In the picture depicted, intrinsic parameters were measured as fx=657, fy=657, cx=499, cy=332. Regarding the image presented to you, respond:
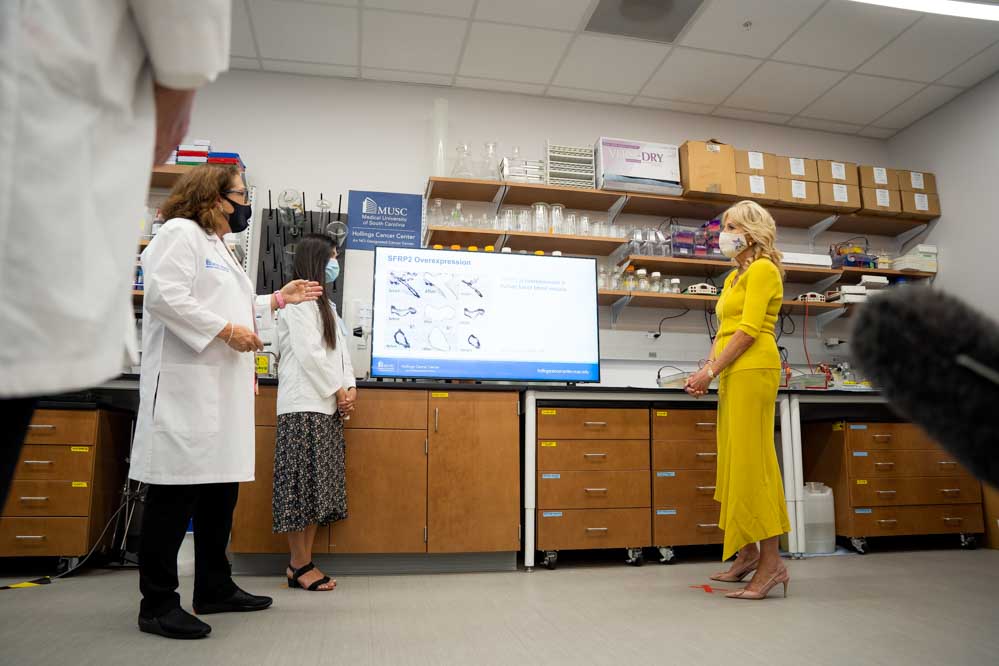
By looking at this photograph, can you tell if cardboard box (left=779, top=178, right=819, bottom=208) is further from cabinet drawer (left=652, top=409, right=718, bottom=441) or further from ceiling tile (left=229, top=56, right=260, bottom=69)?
ceiling tile (left=229, top=56, right=260, bottom=69)

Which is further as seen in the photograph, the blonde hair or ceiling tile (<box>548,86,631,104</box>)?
ceiling tile (<box>548,86,631,104</box>)

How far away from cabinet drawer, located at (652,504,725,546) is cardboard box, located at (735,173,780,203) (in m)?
2.11

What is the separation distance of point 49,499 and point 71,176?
2.73 meters

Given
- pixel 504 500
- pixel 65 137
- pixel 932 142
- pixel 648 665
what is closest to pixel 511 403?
pixel 504 500

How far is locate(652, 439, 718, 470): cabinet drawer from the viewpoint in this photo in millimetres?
3189

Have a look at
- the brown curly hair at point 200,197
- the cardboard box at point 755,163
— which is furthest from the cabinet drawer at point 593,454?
the cardboard box at point 755,163

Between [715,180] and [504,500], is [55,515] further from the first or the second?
[715,180]

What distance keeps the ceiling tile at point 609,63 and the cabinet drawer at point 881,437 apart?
7.96ft

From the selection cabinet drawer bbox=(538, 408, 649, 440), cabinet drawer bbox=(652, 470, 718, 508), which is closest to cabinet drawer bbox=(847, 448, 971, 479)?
cabinet drawer bbox=(652, 470, 718, 508)

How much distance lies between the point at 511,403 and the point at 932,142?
3.79 meters

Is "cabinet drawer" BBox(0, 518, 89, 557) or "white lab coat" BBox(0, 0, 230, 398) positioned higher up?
"white lab coat" BBox(0, 0, 230, 398)

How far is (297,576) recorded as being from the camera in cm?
251

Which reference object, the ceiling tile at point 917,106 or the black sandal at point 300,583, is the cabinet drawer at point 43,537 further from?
the ceiling tile at point 917,106

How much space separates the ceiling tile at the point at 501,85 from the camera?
429cm
